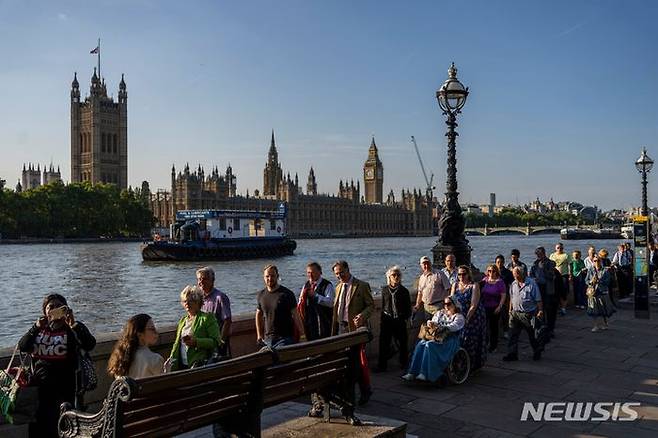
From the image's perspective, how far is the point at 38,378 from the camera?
4262mm

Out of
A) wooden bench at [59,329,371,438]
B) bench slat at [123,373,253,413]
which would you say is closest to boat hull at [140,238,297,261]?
wooden bench at [59,329,371,438]

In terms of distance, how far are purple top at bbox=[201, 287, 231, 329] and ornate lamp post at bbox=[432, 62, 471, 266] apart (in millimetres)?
5506

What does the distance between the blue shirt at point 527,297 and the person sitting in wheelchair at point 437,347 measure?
5.62ft

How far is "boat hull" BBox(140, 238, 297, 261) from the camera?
51.8m

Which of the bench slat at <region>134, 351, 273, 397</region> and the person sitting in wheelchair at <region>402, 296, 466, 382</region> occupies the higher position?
the bench slat at <region>134, 351, 273, 397</region>

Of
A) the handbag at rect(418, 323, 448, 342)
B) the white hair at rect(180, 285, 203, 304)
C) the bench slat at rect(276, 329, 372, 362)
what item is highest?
the white hair at rect(180, 285, 203, 304)

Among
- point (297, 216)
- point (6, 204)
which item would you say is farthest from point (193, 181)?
point (6, 204)

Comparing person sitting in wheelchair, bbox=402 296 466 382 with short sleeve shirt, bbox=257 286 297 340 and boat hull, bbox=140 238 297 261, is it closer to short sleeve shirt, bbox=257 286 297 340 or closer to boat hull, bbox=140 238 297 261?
short sleeve shirt, bbox=257 286 297 340

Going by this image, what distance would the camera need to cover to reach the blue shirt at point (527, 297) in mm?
8148

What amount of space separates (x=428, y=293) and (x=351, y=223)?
159721 millimetres

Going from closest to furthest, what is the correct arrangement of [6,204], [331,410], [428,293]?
[331,410]
[428,293]
[6,204]

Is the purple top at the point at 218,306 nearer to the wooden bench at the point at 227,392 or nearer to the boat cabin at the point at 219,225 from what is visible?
the wooden bench at the point at 227,392

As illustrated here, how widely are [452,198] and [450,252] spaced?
3.24ft

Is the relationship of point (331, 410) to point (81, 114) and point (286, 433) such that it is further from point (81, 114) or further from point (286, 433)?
point (81, 114)
